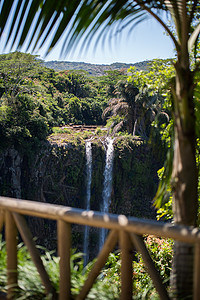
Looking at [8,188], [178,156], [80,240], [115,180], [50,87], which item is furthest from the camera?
[50,87]

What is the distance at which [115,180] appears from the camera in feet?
58.9

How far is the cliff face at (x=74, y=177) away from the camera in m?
15.4

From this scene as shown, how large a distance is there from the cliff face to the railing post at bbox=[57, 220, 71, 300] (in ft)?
45.1

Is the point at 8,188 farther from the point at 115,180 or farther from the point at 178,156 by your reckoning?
the point at 178,156

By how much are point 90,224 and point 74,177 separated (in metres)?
15.1

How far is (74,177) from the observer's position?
653 inches

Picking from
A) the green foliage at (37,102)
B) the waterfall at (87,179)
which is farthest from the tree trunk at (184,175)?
the waterfall at (87,179)

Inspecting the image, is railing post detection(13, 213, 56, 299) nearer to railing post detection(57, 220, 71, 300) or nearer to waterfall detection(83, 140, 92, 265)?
railing post detection(57, 220, 71, 300)

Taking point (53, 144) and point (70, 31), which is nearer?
point (70, 31)

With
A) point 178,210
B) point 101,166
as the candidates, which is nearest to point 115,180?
point 101,166

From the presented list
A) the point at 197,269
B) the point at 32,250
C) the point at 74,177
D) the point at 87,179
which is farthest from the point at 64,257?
the point at 87,179

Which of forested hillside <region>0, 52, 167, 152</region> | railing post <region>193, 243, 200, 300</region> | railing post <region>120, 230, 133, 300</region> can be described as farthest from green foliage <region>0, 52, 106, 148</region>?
railing post <region>193, 243, 200, 300</region>

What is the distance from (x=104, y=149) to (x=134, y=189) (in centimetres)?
320

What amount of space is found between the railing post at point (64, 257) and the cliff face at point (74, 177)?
1375 cm
